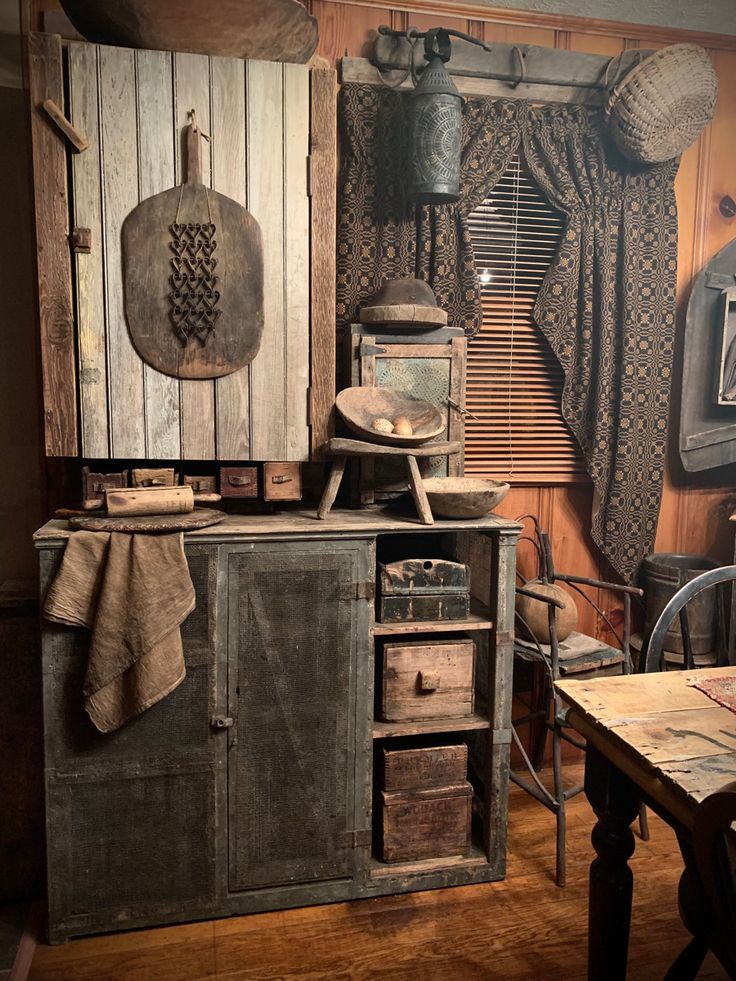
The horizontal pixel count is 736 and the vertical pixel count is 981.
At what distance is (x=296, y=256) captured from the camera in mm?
2408

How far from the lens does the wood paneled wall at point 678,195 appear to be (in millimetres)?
2773

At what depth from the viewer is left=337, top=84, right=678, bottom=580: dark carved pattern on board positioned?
275 centimetres

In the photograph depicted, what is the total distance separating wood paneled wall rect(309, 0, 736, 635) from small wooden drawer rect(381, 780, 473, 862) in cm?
105

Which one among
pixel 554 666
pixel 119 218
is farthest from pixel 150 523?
pixel 554 666

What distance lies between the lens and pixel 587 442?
3.12 m

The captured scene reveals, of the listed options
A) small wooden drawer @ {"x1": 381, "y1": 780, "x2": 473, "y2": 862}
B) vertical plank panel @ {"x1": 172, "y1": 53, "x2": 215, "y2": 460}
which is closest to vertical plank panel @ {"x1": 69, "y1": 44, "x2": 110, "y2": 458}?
vertical plank panel @ {"x1": 172, "y1": 53, "x2": 215, "y2": 460}

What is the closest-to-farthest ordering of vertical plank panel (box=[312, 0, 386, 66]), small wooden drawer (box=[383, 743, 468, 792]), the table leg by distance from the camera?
1. the table leg
2. small wooden drawer (box=[383, 743, 468, 792])
3. vertical plank panel (box=[312, 0, 386, 66])

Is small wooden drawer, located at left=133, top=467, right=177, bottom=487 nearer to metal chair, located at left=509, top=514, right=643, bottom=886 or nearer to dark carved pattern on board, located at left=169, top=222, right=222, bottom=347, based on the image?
dark carved pattern on board, located at left=169, top=222, right=222, bottom=347

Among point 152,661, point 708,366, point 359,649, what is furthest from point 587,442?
point 152,661

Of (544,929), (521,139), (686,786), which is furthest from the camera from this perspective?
(521,139)

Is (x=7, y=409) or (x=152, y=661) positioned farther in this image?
(x=7, y=409)

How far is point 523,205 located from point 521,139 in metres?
0.23

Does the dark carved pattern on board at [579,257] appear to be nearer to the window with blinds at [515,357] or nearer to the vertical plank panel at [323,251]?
the window with blinds at [515,357]

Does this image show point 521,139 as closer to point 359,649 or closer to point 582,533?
point 582,533
